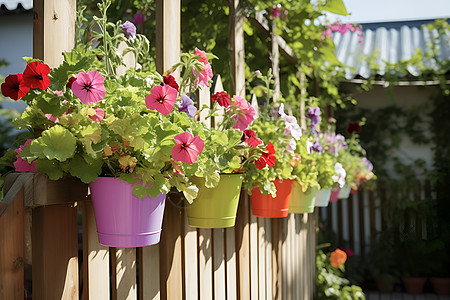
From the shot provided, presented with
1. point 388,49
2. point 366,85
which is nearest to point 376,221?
point 366,85

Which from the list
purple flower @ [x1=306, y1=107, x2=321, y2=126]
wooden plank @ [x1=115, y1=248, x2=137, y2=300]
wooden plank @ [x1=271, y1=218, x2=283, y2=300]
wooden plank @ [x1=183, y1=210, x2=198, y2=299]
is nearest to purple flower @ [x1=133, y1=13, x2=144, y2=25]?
purple flower @ [x1=306, y1=107, x2=321, y2=126]

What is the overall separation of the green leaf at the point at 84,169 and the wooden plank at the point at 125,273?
36cm

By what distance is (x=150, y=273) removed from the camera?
1404mm

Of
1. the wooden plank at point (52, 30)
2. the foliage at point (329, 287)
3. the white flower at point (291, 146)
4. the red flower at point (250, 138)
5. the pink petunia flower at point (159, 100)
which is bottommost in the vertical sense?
the foliage at point (329, 287)

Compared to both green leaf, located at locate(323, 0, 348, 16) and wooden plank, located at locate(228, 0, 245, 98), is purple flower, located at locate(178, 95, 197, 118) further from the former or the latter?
green leaf, located at locate(323, 0, 348, 16)

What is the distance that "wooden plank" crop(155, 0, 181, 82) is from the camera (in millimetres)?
1441

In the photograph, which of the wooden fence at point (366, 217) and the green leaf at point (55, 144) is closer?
the green leaf at point (55, 144)

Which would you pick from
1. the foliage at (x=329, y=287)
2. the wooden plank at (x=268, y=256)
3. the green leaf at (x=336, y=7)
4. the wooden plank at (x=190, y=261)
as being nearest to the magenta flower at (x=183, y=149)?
the wooden plank at (x=190, y=261)

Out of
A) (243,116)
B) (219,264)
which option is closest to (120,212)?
(243,116)

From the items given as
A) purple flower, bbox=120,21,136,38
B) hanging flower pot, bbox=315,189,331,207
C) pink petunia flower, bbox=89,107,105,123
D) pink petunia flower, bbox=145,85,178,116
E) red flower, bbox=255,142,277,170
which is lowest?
hanging flower pot, bbox=315,189,331,207

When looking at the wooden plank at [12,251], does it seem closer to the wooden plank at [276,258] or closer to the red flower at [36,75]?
the red flower at [36,75]

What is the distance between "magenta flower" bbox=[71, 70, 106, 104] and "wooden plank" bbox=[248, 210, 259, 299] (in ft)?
4.47

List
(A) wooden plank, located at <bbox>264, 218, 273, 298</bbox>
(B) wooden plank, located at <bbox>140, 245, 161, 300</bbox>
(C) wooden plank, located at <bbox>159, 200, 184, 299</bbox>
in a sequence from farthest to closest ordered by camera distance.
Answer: (A) wooden plank, located at <bbox>264, 218, 273, 298</bbox> → (C) wooden plank, located at <bbox>159, 200, 184, 299</bbox> → (B) wooden plank, located at <bbox>140, 245, 161, 300</bbox>

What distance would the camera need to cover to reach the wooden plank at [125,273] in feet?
4.14
